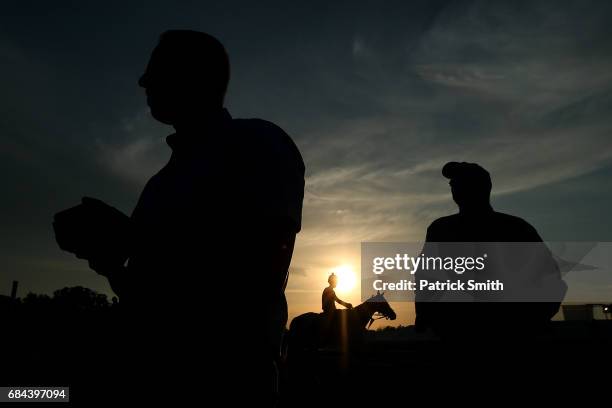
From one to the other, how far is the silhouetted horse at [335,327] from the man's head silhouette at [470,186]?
36.1 ft

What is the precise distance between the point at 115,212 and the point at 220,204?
38cm

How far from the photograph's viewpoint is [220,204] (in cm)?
127

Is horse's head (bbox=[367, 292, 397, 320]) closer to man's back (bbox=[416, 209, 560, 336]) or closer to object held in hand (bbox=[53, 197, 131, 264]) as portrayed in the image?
man's back (bbox=[416, 209, 560, 336])

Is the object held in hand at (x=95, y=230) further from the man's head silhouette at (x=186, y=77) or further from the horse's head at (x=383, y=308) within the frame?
the horse's head at (x=383, y=308)

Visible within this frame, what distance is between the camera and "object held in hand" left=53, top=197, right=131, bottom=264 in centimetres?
135

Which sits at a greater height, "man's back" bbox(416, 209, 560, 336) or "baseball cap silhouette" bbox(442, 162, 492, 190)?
"baseball cap silhouette" bbox(442, 162, 492, 190)

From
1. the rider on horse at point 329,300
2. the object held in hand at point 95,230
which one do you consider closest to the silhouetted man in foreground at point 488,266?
the object held in hand at point 95,230

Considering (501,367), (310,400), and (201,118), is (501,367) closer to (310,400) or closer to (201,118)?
(201,118)

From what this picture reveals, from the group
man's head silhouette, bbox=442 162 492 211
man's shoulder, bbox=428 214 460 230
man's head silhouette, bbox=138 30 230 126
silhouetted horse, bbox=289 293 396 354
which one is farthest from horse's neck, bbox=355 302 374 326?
man's head silhouette, bbox=138 30 230 126

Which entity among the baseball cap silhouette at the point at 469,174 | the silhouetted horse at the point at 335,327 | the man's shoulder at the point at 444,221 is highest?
the baseball cap silhouette at the point at 469,174

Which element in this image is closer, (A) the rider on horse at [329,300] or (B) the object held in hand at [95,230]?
(B) the object held in hand at [95,230]

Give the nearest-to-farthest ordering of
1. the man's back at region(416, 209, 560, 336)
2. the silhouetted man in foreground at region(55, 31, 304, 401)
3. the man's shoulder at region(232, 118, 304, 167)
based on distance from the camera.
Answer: the silhouetted man in foreground at region(55, 31, 304, 401), the man's shoulder at region(232, 118, 304, 167), the man's back at region(416, 209, 560, 336)

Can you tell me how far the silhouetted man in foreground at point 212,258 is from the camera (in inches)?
47.5

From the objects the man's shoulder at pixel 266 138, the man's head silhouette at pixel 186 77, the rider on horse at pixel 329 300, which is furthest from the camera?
the rider on horse at pixel 329 300
